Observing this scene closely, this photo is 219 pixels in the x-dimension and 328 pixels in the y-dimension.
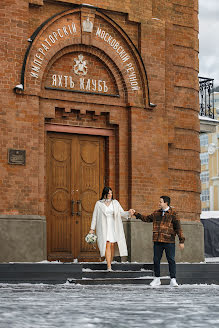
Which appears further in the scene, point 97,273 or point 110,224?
point 110,224

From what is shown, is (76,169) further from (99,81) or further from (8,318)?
(8,318)

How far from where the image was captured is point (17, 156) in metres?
15.0

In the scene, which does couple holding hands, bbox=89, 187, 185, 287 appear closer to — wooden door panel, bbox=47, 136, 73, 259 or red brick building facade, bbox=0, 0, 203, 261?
red brick building facade, bbox=0, 0, 203, 261

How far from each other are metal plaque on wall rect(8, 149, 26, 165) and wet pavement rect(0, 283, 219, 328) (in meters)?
3.87

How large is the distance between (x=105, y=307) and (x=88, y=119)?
29.3ft

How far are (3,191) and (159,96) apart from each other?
15.2 feet

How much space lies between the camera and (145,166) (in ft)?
54.2

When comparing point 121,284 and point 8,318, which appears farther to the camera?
point 121,284

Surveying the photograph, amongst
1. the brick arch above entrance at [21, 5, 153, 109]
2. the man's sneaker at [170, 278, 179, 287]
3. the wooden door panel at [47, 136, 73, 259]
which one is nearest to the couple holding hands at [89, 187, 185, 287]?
the man's sneaker at [170, 278, 179, 287]

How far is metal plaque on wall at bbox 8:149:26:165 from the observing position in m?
15.0

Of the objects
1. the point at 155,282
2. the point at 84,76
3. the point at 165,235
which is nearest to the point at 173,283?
the point at 155,282

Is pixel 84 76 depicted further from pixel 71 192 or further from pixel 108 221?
pixel 108 221

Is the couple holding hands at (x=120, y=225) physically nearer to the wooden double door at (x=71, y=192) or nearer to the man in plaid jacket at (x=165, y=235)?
the man in plaid jacket at (x=165, y=235)

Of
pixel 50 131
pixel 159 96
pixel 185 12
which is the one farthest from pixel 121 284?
pixel 185 12
